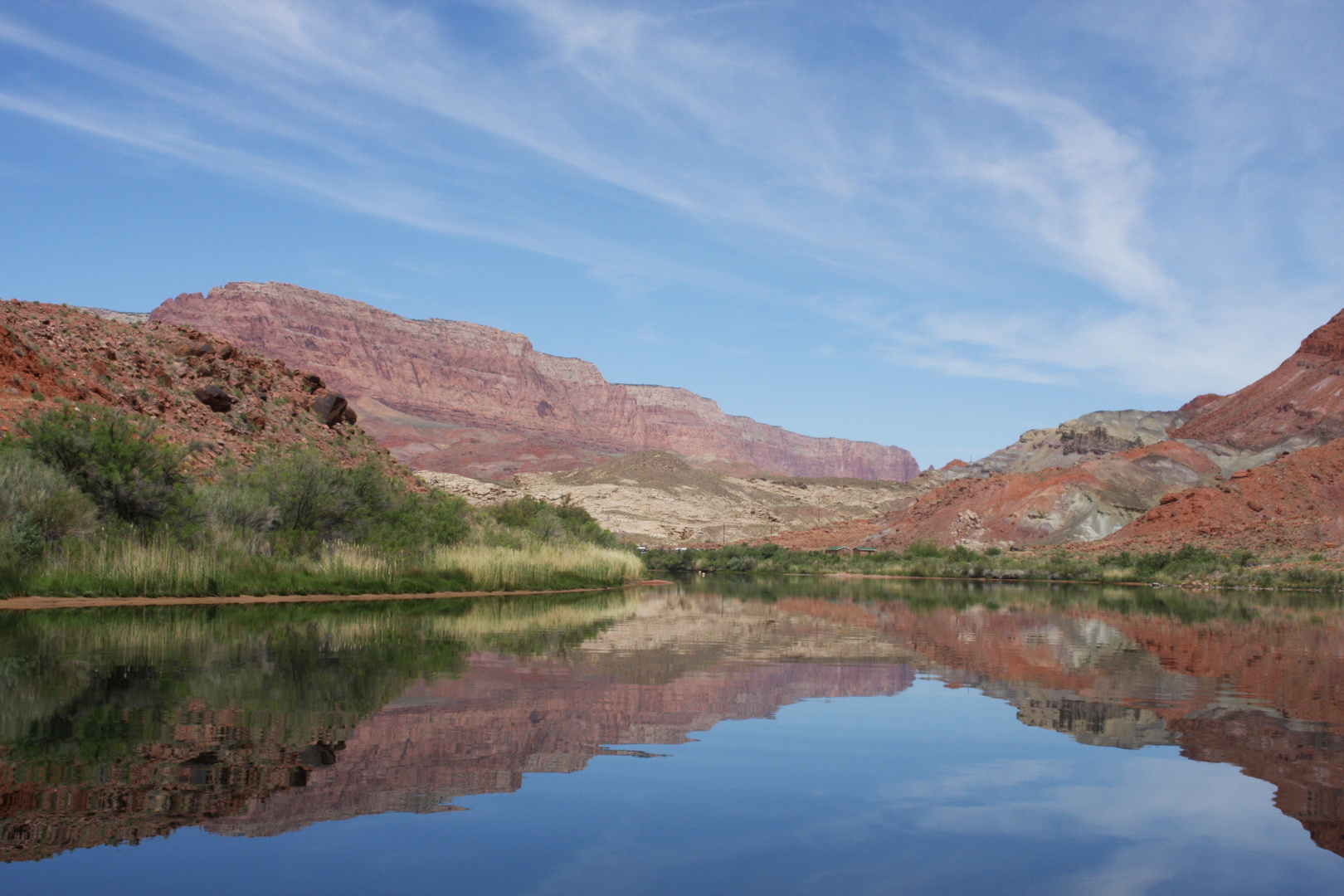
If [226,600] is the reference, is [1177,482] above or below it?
above

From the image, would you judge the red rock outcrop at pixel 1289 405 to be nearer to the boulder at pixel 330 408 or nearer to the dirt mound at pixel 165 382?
the boulder at pixel 330 408

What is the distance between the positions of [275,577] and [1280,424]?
341 ft

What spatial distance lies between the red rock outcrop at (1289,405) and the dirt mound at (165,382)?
8756cm

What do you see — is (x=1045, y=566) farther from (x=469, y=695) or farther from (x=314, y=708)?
(x=314, y=708)

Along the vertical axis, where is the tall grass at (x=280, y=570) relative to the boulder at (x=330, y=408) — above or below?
below

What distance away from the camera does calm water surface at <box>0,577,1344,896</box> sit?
5148mm

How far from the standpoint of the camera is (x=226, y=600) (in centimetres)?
2166

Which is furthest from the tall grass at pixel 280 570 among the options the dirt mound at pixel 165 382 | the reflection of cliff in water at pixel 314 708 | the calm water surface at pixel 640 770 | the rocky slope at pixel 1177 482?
the rocky slope at pixel 1177 482

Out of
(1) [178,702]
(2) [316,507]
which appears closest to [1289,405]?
(2) [316,507]

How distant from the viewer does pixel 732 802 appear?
650cm

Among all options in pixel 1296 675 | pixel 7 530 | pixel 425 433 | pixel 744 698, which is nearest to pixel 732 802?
pixel 744 698

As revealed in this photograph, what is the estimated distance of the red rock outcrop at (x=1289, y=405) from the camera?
10038cm

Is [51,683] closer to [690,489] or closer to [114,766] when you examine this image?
[114,766]

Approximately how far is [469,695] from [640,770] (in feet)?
10.8
